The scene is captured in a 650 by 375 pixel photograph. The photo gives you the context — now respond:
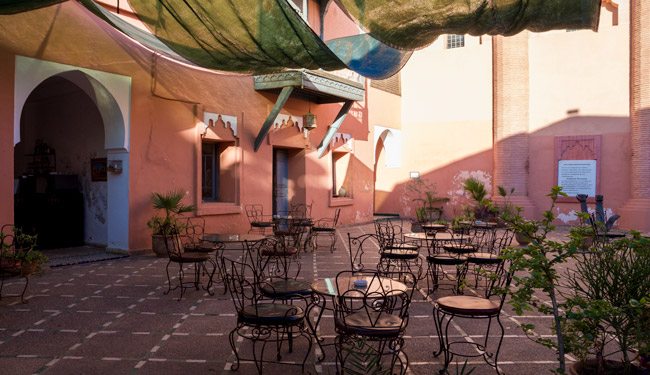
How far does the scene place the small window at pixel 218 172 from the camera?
36.9ft

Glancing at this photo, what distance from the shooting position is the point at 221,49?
201 inches

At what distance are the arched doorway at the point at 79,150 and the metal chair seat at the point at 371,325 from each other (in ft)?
21.8

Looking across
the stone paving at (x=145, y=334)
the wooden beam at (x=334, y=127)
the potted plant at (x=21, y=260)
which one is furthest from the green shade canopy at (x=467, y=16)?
the wooden beam at (x=334, y=127)

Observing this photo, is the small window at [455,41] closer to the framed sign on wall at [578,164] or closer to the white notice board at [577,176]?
the framed sign on wall at [578,164]

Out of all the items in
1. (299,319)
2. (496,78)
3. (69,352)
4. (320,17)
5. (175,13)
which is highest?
(320,17)

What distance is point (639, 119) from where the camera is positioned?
13406 millimetres

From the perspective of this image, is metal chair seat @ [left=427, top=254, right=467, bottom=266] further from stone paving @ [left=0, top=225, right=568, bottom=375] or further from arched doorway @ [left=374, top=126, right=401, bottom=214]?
arched doorway @ [left=374, top=126, right=401, bottom=214]

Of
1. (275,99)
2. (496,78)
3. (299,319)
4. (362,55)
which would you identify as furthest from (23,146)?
(496,78)

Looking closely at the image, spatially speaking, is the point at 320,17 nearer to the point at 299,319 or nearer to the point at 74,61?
the point at 74,61

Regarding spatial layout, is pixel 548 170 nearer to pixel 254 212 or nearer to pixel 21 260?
pixel 254 212

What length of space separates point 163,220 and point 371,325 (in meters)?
6.80

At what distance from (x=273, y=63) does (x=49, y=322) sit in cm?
351

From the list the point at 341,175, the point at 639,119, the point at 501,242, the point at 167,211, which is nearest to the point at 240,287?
the point at 501,242

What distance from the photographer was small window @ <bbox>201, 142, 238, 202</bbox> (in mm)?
11258
